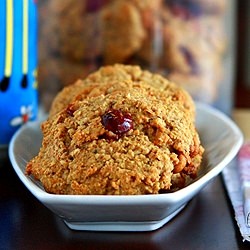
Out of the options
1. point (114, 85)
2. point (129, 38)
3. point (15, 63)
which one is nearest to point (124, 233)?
Result: point (114, 85)

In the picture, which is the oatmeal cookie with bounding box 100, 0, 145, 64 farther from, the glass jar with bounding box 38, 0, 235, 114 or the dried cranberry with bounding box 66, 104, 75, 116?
the dried cranberry with bounding box 66, 104, 75, 116

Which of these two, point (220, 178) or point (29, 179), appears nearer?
point (29, 179)

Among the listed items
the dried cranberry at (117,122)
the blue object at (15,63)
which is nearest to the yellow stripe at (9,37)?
the blue object at (15,63)

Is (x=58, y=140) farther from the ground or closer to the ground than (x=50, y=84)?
farther from the ground

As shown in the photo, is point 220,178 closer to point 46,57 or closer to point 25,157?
point 25,157

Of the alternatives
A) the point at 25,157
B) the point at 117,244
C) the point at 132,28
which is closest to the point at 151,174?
the point at 117,244

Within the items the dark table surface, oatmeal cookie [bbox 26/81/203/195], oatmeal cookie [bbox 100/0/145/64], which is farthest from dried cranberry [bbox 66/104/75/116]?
oatmeal cookie [bbox 100/0/145/64]

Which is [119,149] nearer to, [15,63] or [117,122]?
[117,122]
